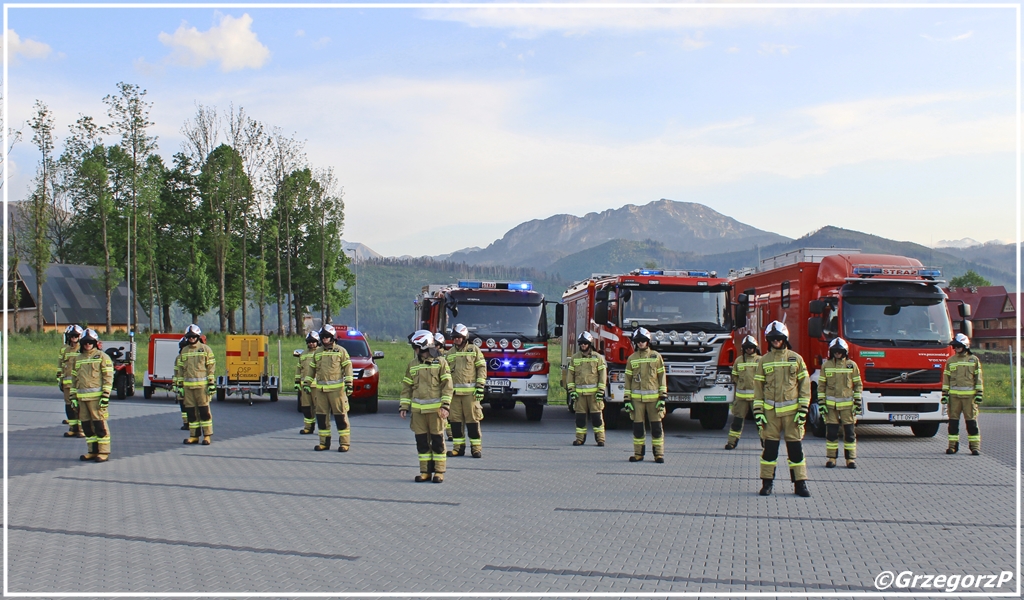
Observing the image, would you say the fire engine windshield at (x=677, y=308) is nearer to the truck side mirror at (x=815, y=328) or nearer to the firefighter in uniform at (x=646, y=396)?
the truck side mirror at (x=815, y=328)

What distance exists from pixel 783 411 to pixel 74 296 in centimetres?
8077

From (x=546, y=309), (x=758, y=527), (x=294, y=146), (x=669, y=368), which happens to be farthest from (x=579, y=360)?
(x=294, y=146)

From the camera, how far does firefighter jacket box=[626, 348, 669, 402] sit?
45.7ft

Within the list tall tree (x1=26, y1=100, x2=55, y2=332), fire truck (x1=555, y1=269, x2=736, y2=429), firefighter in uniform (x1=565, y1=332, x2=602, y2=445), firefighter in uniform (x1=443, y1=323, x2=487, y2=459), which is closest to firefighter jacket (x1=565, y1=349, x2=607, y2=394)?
firefighter in uniform (x1=565, y1=332, x2=602, y2=445)

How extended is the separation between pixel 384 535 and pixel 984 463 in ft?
33.9

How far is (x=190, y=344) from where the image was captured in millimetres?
15867

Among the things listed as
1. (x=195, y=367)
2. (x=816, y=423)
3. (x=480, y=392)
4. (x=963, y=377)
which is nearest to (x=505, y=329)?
(x=480, y=392)

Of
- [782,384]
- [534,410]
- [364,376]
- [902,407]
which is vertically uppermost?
[782,384]

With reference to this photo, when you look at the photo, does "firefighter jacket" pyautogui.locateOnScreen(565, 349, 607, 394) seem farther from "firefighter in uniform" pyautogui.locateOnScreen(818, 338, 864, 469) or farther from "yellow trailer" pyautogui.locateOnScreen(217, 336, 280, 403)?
"yellow trailer" pyautogui.locateOnScreen(217, 336, 280, 403)

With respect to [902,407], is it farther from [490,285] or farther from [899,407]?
[490,285]

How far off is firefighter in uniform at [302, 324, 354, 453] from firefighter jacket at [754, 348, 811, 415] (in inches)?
261

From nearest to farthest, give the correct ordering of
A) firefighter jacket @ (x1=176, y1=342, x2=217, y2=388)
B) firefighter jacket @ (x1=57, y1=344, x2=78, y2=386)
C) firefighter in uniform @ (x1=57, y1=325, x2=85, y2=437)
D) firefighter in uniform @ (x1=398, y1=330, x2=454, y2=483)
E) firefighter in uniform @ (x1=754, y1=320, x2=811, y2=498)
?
firefighter in uniform @ (x1=754, y1=320, x2=811, y2=498) → firefighter in uniform @ (x1=398, y1=330, x2=454, y2=483) → firefighter in uniform @ (x1=57, y1=325, x2=85, y2=437) → firefighter jacket @ (x1=57, y1=344, x2=78, y2=386) → firefighter jacket @ (x1=176, y1=342, x2=217, y2=388)

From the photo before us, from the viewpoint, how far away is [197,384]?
15.5 metres

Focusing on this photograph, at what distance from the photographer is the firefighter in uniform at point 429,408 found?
11766 mm
